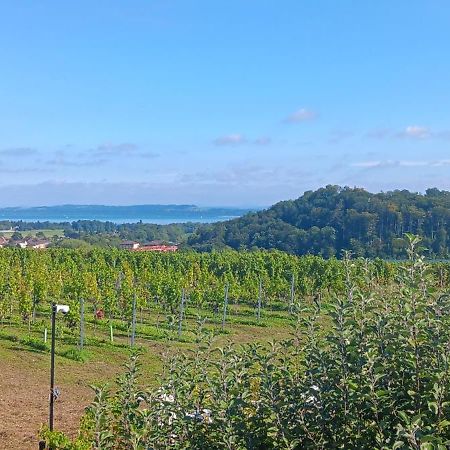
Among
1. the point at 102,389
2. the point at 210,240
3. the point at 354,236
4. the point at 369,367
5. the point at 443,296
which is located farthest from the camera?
the point at 210,240

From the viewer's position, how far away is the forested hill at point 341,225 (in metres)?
74.5

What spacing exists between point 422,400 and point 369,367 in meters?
0.48

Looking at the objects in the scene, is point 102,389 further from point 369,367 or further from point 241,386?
point 369,367

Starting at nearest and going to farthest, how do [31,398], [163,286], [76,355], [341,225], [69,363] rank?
[31,398] < [69,363] < [76,355] < [163,286] < [341,225]

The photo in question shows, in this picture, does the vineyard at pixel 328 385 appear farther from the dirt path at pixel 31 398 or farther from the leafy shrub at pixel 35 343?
the leafy shrub at pixel 35 343

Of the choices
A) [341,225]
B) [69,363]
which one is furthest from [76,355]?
[341,225]

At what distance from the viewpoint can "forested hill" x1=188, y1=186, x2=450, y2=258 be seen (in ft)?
244

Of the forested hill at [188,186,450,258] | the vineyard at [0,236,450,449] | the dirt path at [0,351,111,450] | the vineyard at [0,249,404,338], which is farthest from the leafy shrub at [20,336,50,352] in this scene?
the forested hill at [188,186,450,258]

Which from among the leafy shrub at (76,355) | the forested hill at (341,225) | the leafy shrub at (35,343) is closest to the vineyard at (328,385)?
the leafy shrub at (76,355)

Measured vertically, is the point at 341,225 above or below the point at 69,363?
above

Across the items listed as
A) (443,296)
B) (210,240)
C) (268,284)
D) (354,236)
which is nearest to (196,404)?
(443,296)

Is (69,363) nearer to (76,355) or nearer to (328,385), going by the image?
(76,355)

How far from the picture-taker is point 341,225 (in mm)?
83625

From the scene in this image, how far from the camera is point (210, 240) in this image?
91438mm
